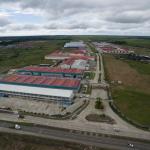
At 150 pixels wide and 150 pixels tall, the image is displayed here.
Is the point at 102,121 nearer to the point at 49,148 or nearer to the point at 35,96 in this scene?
the point at 49,148

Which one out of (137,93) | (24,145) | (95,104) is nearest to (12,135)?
(24,145)

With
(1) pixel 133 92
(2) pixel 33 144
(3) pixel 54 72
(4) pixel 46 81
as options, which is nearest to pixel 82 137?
(2) pixel 33 144

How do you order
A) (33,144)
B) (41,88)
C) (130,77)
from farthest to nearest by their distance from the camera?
(130,77)
(41,88)
(33,144)

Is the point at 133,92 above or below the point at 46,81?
below

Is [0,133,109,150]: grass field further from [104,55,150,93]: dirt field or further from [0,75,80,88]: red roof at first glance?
[104,55,150,93]: dirt field

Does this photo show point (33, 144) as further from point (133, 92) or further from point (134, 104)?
point (133, 92)

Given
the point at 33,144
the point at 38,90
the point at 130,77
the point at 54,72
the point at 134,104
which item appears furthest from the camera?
the point at 54,72

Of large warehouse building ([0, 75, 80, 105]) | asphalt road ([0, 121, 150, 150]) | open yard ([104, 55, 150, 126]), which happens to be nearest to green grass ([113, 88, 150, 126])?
open yard ([104, 55, 150, 126])

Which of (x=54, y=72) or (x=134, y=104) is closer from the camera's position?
(x=134, y=104)
